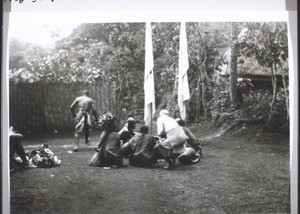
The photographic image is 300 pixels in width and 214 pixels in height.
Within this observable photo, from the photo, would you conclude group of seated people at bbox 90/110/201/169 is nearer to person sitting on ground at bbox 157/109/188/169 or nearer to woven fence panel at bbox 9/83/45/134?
person sitting on ground at bbox 157/109/188/169

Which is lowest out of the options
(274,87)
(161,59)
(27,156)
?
(27,156)

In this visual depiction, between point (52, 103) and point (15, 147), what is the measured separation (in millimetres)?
523

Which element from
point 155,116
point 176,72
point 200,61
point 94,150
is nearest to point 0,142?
point 94,150

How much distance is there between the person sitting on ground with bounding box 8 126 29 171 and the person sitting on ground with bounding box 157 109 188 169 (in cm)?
125

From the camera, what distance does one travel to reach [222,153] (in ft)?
12.0

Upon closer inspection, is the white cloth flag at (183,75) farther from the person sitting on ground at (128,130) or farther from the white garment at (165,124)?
the person sitting on ground at (128,130)

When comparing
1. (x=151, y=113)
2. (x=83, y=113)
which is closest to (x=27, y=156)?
(x=83, y=113)

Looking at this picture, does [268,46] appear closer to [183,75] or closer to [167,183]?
[183,75]

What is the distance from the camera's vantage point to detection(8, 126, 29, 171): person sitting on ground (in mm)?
3572

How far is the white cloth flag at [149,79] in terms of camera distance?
3.62m

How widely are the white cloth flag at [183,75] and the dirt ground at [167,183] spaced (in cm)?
27

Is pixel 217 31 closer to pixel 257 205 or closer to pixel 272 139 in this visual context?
pixel 272 139

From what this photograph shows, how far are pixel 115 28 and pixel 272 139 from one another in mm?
1794

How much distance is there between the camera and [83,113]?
362cm
